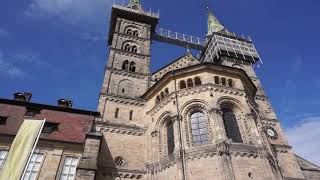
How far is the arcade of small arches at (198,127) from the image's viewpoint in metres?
19.5

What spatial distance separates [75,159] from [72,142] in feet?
4.01

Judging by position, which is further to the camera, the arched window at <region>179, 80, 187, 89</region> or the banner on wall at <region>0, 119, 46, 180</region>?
the arched window at <region>179, 80, 187, 89</region>

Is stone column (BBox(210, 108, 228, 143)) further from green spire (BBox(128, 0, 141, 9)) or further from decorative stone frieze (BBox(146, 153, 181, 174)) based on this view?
green spire (BBox(128, 0, 141, 9))

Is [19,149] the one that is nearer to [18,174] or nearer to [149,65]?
[18,174]

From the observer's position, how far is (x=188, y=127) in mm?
20141

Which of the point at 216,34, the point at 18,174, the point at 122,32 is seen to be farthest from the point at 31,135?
the point at 216,34

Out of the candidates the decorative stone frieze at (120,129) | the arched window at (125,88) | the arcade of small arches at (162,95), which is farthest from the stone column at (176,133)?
the arched window at (125,88)

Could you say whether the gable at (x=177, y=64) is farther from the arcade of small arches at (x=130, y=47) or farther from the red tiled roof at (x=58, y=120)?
the red tiled roof at (x=58, y=120)

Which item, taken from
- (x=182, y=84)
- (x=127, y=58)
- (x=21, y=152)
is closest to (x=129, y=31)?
(x=127, y=58)

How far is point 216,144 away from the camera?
59.8ft

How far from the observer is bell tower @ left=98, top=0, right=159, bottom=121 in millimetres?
25812

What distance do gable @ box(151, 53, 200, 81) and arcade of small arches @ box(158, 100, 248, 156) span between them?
331 inches

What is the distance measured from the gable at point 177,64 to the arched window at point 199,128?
941 cm

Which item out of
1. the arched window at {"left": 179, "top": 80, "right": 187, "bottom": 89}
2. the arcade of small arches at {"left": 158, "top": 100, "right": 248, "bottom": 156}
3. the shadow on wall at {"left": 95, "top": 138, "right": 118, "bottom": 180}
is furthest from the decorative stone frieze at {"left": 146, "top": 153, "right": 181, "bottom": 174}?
the arched window at {"left": 179, "top": 80, "right": 187, "bottom": 89}
